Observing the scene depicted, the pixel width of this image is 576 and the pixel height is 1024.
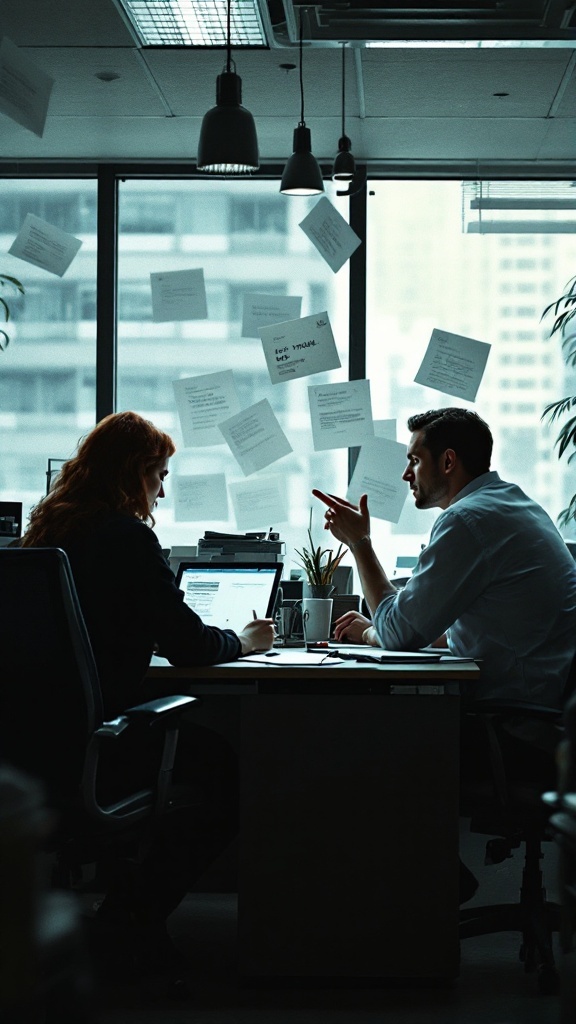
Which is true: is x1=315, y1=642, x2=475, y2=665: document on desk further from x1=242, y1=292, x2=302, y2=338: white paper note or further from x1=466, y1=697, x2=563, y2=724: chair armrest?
x1=242, y1=292, x2=302, y2=338: white paper note

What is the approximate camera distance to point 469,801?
6.86 ft

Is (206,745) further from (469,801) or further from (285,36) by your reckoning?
(285,36)

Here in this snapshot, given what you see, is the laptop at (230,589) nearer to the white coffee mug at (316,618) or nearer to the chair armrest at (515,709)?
the white coffee mug at (316,618)

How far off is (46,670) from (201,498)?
93.0 inches

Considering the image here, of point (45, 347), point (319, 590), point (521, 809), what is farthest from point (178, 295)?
point (521, 809)

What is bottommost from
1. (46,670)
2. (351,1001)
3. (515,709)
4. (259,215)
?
(351,1001)

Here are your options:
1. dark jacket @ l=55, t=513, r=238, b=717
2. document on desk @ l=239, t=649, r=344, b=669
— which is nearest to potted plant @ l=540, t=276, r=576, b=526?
document on desk @ l=239, t=649, r=344, b=669

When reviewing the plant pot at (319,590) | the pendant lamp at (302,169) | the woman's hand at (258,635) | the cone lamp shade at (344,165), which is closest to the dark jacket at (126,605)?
the woman's hand at (258,635)

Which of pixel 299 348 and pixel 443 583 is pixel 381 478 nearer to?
pixel 299 348

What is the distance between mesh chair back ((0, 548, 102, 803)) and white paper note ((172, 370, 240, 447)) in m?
2.37

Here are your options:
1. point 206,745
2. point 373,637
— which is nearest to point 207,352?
point 373,637

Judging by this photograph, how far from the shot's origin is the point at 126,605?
6.41 feet

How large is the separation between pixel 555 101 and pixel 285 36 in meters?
1.62

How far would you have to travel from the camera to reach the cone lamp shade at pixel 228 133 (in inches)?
96.1
